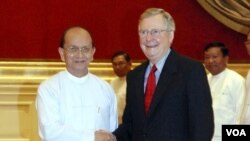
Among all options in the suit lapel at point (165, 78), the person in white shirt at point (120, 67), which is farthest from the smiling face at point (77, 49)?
the person in white shirt at point (120, 67)

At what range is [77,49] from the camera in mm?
3189

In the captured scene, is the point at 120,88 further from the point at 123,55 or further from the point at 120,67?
the point at 123,55

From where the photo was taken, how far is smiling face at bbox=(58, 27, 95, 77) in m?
3.19

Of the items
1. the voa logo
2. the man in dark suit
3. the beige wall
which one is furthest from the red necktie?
the beige wall

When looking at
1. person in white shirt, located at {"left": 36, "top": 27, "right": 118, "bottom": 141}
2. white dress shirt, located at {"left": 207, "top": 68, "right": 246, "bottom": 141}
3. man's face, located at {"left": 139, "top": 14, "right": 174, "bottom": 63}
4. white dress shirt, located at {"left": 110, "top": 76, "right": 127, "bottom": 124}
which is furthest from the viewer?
white dress shirt, located at {"left": 110, "top": 76, "right": 127, "bottom": 124}

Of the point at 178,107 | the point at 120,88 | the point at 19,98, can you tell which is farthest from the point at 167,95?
the point at 19,98

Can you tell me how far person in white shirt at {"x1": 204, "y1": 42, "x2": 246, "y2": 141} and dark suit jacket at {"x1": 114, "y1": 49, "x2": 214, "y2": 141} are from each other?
2154mm

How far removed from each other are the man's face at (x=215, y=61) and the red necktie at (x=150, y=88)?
93.2 inches

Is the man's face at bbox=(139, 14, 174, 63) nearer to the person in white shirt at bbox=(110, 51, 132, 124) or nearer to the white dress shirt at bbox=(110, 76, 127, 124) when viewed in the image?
the white dress shirt at bbox=(110, 76, 127, 124)

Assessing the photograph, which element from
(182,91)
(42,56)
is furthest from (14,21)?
(182,91)

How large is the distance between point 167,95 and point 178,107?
0.08 m

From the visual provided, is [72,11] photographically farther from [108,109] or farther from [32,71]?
[108,109]

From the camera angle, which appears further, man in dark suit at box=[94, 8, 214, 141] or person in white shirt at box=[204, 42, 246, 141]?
person in white shirt at box=[204, 42, 246, 141]

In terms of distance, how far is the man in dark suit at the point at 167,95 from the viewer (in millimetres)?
2893
